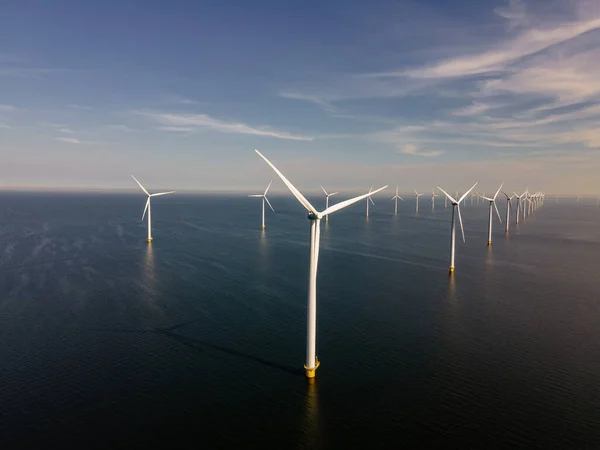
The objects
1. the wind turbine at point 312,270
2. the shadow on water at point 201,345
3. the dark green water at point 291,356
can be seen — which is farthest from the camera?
the shadow on water at point 201,345

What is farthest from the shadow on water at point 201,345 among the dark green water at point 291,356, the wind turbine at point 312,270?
the wind turbine at point 312,270

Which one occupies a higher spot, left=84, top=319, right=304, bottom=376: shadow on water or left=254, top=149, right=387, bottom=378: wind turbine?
left=254, top=149, right=387, bottom=378: wind turbine

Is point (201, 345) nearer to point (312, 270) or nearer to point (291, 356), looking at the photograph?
point (291, 356)

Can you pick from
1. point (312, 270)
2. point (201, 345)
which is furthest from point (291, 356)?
point (312, 270)

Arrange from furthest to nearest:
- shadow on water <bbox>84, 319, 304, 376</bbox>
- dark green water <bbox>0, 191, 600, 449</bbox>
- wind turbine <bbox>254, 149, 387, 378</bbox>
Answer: shadow on water <bbox>84, 319, 304, 376</bbox>
wind turbine <bbox>254, 149, 387, 378</bbox>
dark green water <bbox>0, 191, 600, 449</bbox>

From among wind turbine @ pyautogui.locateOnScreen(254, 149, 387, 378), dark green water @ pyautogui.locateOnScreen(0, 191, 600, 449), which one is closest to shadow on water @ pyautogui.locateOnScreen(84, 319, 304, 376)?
dark green water @ pyautogui.locateOnScreen(0, 191, 600, 449)

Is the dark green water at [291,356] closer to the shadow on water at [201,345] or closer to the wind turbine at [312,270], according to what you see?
the shadow on water at [201,345]

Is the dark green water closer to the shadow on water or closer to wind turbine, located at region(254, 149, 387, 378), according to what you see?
the shadow on water

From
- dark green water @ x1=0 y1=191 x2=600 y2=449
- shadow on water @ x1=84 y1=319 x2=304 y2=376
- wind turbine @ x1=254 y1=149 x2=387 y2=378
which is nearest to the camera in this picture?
dark green water @ x1=0 y1=191 x2=600 y2=449

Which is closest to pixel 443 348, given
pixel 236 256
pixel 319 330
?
pixel 319 330

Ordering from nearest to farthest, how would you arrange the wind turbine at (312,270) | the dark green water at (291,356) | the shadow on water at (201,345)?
the dark green water at (291,356) < the wind turbine at (312,270) < the shadow on water at (201,345)
